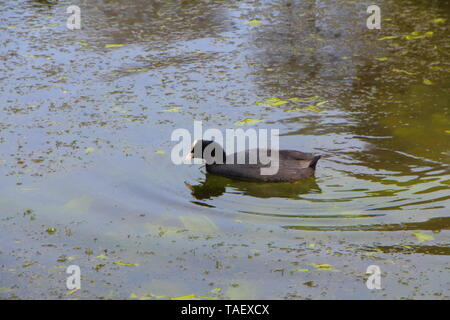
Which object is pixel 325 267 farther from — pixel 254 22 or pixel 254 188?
pixel 254 22

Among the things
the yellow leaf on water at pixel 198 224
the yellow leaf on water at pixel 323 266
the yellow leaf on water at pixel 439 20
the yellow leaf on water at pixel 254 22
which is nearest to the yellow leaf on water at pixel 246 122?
Answer: the yellow leaf on water at pixel 198 224

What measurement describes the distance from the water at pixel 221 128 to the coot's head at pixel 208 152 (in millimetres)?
183

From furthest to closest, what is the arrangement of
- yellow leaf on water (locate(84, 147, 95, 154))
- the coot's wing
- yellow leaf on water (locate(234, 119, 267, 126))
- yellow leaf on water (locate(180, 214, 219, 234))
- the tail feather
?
yellow leaf on water (locate(234, 119, 267, 126)), yellow leaf on water (locate(84, 147, 95, 154)), the coot's wing, the tail feather, yellow leaf on water (locate(180, 214, 219, 234))

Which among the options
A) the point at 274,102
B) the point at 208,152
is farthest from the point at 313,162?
the point at 274,102

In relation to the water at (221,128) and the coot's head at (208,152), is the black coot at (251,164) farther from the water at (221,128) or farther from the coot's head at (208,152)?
the water at (221,128)

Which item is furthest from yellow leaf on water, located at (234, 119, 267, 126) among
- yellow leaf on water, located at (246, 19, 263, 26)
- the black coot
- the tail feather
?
yellow leaf on water, located at (246, 19, 263, 26)

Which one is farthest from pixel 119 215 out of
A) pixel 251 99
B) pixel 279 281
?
pixel 251 99

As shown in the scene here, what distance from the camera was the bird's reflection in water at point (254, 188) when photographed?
6.86m

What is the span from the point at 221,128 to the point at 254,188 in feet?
4.44

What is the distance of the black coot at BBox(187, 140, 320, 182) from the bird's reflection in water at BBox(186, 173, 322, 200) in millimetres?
53

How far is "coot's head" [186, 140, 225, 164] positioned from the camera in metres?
7.33

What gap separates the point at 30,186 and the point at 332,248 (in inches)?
119

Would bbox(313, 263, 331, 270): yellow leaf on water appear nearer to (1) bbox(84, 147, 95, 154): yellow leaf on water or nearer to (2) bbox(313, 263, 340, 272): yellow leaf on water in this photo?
(2) bbox(313, 263, 340, 272): yellow leaf on water
